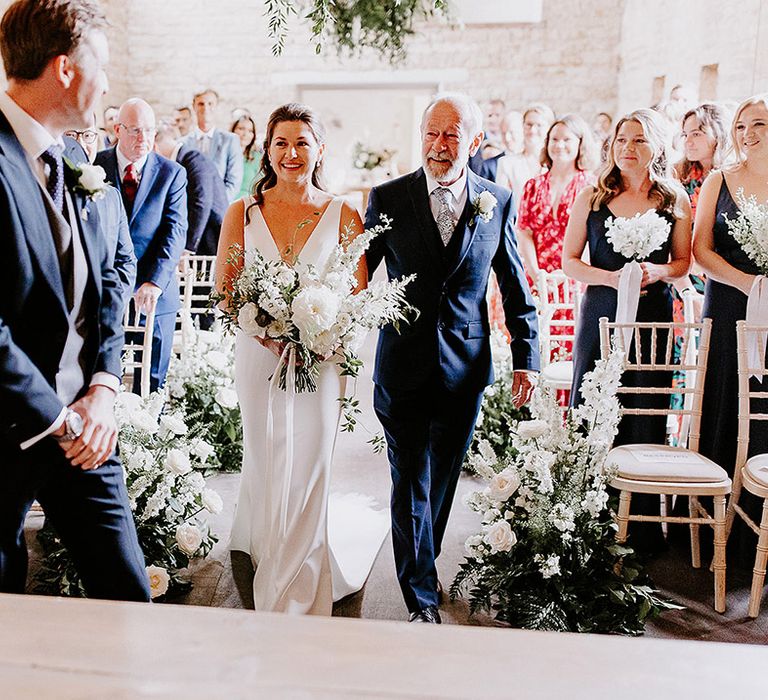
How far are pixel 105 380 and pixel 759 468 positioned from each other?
97.5 inches

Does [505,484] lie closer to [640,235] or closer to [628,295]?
[628,295]

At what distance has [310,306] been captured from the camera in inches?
108

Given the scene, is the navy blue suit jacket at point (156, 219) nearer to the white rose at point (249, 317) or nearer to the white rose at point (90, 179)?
the white rose at point (249, 317)

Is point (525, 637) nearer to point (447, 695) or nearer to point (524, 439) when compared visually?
point (447, 695)

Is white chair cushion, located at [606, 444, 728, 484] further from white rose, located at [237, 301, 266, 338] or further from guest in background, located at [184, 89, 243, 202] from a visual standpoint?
guest in background, located at [184, 89, 243, 202]

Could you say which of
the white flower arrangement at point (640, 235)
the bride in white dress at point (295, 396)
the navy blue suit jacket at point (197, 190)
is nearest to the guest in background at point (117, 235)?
the bride in white dress at point (295, 396)

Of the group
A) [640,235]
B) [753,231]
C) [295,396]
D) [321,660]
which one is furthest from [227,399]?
[321,660]

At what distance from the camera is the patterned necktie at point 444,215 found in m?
3.01

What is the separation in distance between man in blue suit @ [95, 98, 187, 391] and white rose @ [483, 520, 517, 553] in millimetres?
2364

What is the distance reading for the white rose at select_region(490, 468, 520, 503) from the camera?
10.3 ft

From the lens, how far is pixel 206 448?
3539mm

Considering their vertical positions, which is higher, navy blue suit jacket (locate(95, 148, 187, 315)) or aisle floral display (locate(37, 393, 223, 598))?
navy blue suit jacket (locate(95, 148, 187, 315))

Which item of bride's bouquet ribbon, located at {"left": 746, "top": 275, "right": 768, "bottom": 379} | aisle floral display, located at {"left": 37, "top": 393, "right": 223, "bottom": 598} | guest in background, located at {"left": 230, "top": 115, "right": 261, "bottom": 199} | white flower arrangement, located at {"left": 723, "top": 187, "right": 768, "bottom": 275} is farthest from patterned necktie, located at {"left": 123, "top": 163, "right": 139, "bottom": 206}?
guest in background, located at {"left": 230, "top": 115, "right": 261, "bottom": 199}

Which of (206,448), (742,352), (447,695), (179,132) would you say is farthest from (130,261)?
(179,132)
